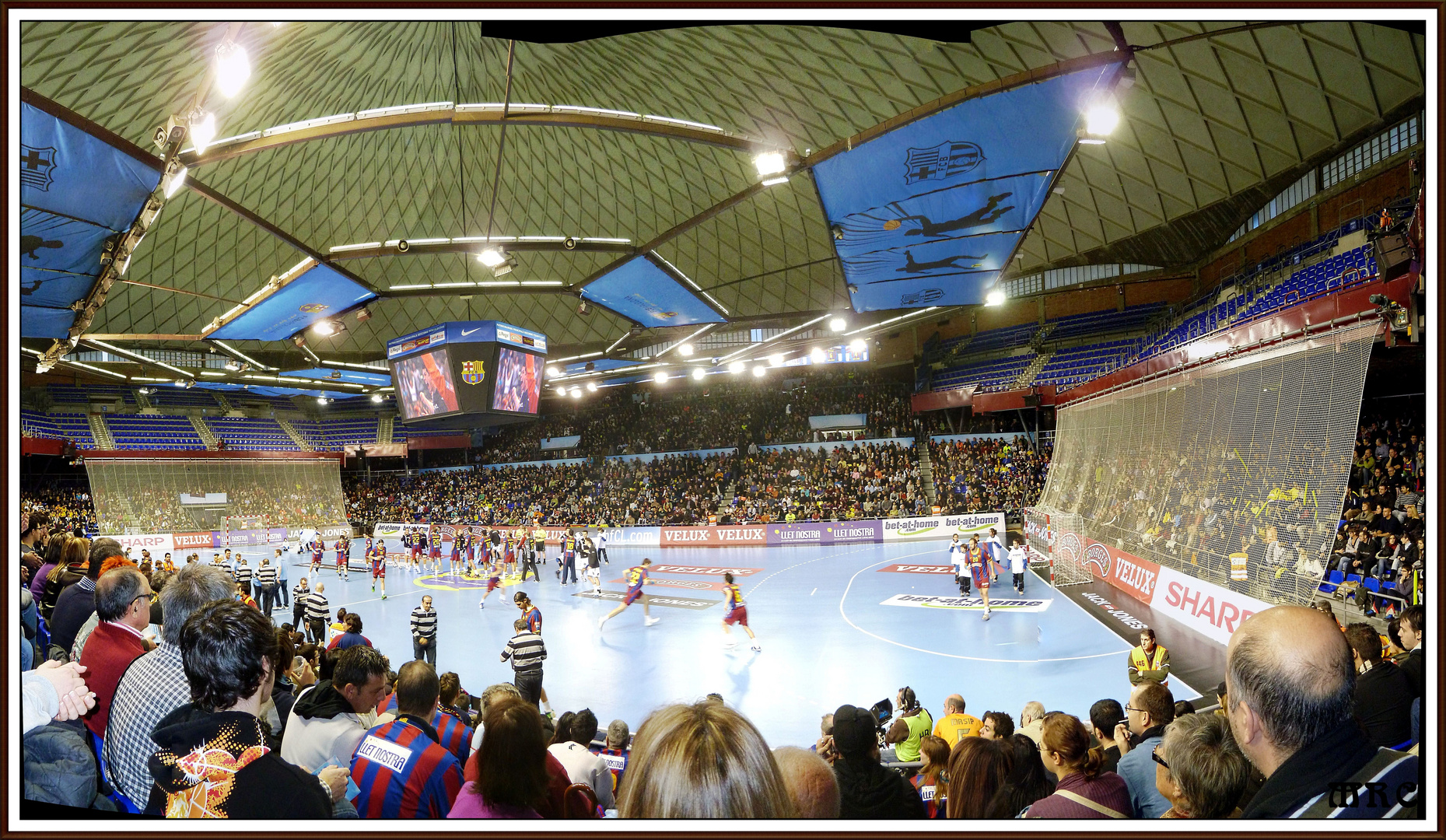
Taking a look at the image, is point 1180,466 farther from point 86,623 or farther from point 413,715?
point 86,623

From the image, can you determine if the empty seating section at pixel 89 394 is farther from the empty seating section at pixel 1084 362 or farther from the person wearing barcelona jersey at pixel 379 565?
the empty seating section at pixel 1084 362

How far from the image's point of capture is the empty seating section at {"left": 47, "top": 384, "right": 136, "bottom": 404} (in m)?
43.8

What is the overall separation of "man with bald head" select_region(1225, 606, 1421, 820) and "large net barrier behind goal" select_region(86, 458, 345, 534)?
47.5 m

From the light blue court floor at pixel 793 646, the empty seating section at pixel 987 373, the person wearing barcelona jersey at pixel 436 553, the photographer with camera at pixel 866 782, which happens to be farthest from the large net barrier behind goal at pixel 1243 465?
the person wearing barcelona jersey at pixel 436 553

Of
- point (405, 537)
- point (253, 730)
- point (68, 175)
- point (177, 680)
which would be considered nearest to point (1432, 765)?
point (253, 730)

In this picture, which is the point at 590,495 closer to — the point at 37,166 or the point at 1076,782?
the point at 37,166

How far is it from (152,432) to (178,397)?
412 cm

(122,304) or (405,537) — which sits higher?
(122,304)

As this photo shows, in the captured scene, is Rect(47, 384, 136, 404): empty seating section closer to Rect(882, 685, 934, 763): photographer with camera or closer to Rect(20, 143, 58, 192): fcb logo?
Rect(20, 143, 58, 192): fcb logo

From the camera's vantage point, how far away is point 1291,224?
2514 cm

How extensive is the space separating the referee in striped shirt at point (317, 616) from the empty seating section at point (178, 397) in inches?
1817

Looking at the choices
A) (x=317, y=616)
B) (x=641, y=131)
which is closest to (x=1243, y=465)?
(x=641, y=131)

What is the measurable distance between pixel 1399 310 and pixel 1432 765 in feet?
32.5

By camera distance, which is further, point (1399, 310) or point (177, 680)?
point (1399, 310)
